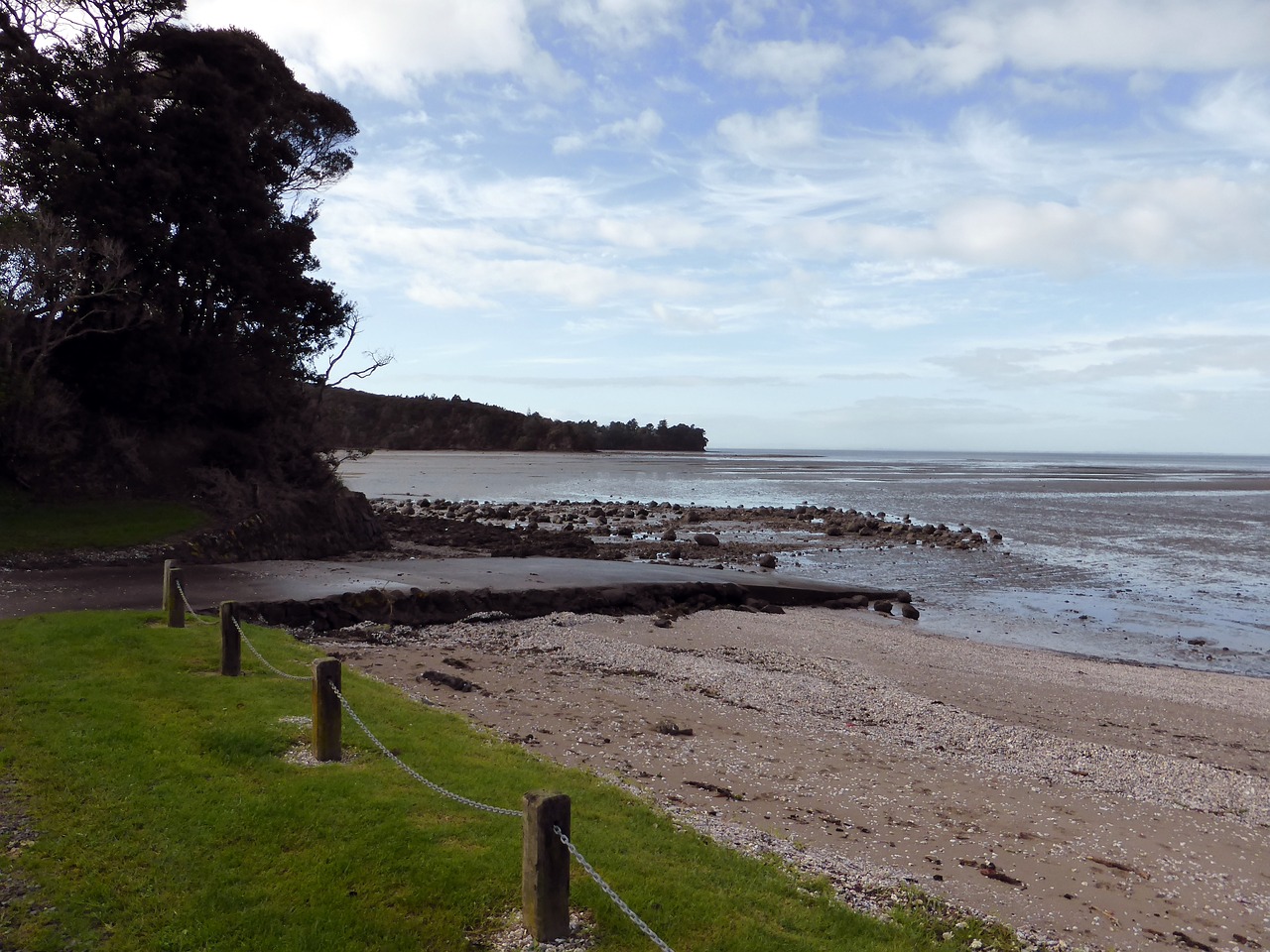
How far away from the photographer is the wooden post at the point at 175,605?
11633 millimetres

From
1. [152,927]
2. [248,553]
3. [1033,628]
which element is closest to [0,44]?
[248,553]

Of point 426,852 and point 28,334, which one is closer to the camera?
point 426,852

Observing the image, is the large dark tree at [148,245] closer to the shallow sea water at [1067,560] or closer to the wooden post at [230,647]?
the wooden post at [230,647]

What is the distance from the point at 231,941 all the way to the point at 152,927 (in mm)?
526

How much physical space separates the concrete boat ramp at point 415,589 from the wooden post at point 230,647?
4.80 metres

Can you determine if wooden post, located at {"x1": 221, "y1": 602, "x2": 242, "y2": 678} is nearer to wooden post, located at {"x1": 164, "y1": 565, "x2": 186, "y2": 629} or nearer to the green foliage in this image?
wooden post, located at {"x1": 164, "y1": 565, "x2": 186, "y2": 629}

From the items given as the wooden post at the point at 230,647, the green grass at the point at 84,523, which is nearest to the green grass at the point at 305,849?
the wooden post at the point at 230,647

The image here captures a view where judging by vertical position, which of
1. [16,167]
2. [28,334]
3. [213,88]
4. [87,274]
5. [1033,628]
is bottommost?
[1033,628]

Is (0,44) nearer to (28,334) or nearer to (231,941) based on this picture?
(28,334)

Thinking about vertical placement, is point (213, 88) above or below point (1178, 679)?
above

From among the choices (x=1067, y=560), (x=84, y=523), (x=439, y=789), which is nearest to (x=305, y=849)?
(x=439, y=789)

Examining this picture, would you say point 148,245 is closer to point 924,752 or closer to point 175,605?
point 175,605

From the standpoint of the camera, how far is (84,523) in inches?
785

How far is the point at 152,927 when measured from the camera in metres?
4.82
